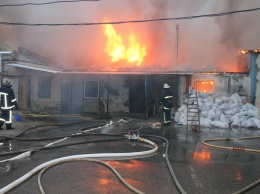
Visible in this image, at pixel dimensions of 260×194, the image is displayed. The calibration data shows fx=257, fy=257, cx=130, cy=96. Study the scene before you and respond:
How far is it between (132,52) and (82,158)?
12890 mm

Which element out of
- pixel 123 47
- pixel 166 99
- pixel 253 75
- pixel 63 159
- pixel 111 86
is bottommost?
pixel 63 159

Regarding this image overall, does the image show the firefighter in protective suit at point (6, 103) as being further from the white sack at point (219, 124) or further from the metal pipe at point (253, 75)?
the metal pipe at point (253, 75)

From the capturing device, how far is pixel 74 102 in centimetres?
1482

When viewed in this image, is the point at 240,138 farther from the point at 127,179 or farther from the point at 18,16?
the point at 18,16

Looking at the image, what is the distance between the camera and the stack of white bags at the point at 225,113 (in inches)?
412

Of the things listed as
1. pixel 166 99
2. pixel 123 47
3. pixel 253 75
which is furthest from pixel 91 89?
pixel 253 75

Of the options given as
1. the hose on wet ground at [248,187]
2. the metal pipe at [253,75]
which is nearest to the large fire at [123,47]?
the metal pipe at [253,75]

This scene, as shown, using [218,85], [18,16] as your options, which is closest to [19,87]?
[18,16]

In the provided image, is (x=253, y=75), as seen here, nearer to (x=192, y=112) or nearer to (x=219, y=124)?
(x=219, y=124)

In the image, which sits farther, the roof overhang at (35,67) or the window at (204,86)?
the roof overhang at (35,67)

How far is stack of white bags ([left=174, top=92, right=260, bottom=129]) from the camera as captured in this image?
10461mm

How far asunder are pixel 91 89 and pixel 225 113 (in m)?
7.26

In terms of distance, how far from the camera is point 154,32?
740 inches

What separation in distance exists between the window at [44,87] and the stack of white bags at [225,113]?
311 inches
